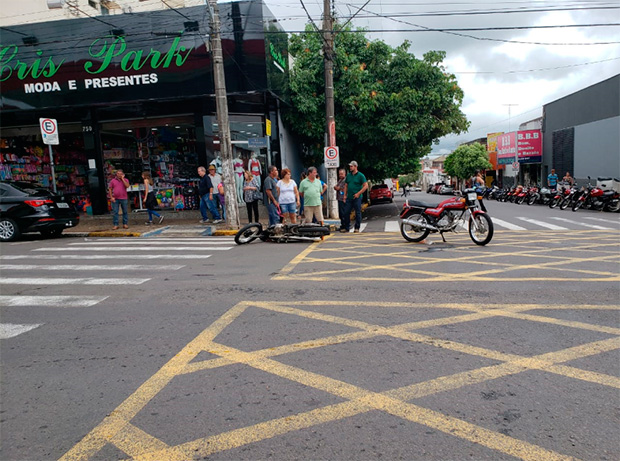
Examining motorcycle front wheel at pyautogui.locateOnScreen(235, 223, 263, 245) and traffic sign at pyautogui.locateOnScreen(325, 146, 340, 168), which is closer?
motorcycle front wheel at pyautogui.locateOnScreen(235, 223, 263, 245)

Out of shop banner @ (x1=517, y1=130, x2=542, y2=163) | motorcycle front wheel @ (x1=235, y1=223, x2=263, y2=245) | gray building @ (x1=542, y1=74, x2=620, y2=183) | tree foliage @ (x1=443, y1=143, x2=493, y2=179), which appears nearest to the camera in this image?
motorcycle front wheel @ (x1=235, y1=223, x2=263, y2=245)

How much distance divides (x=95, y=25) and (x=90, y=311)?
14.2 meters

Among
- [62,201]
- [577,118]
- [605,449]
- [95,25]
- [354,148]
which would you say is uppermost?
[95,25]

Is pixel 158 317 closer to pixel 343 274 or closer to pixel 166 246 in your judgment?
pixel 343 274

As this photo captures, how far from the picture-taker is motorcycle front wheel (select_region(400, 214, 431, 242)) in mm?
10430

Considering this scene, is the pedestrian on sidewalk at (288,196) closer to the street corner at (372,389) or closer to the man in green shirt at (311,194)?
the man in green shirt at (311,194)

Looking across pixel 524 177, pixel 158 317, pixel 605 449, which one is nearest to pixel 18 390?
pixel 158 317

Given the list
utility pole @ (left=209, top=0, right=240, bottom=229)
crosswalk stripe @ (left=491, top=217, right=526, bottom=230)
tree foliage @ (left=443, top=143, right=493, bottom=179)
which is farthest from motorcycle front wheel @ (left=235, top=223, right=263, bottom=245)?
tree foliage @ (left=443, top=143, right=493, bottom=179)

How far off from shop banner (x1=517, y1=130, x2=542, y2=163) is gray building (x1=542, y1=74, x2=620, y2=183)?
1.17 m

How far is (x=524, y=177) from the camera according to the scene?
143ft

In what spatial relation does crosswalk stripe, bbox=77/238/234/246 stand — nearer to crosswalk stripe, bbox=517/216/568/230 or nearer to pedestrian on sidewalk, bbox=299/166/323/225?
pedestrian on sidewalk, bbox=299/166/323/225

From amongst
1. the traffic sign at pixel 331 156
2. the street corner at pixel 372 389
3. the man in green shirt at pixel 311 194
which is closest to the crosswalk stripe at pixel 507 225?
the traffic sign at pixel 331 156

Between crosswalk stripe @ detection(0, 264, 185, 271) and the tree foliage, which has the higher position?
the tree foliage

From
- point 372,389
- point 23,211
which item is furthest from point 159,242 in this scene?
point 372,389
